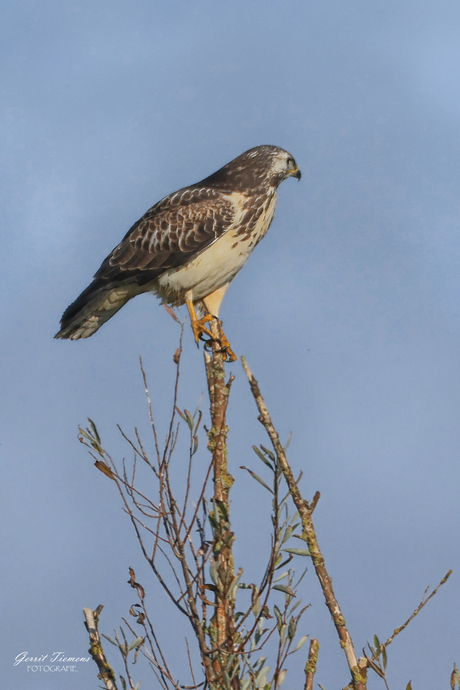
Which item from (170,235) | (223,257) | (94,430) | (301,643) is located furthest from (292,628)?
(170,235)

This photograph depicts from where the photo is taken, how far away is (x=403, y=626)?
10.4 ft

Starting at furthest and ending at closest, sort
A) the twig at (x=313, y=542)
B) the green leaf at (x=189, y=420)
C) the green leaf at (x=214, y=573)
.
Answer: the green leaf at (x=189, y=420)
the green leaf at (x=214, y=573)
the twig at (x=313, y=542)

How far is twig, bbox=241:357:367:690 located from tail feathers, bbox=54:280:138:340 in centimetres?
429

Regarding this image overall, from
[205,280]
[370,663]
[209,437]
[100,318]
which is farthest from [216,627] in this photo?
[100,318]

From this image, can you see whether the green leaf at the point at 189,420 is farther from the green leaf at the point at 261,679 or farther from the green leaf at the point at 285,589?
the green leaf at the point at 261,679

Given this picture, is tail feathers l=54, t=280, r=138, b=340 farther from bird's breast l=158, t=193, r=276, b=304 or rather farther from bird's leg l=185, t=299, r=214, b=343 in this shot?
bird's leg l=185, t=299, r=214, b=343

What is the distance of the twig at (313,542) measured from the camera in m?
3.07

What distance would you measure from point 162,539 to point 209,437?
0.75 metres

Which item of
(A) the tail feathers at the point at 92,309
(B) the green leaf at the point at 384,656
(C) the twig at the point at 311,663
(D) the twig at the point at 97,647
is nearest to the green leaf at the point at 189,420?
(D) the twig at the point at 97,647

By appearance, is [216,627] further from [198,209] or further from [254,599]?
[198,209]

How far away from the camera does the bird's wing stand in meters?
7.13

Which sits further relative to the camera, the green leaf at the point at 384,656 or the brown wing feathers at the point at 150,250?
the brown wing feathers at the point at 150,250

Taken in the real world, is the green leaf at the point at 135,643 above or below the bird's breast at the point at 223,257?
below

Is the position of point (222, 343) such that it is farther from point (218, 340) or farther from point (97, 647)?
point (97, 647)
